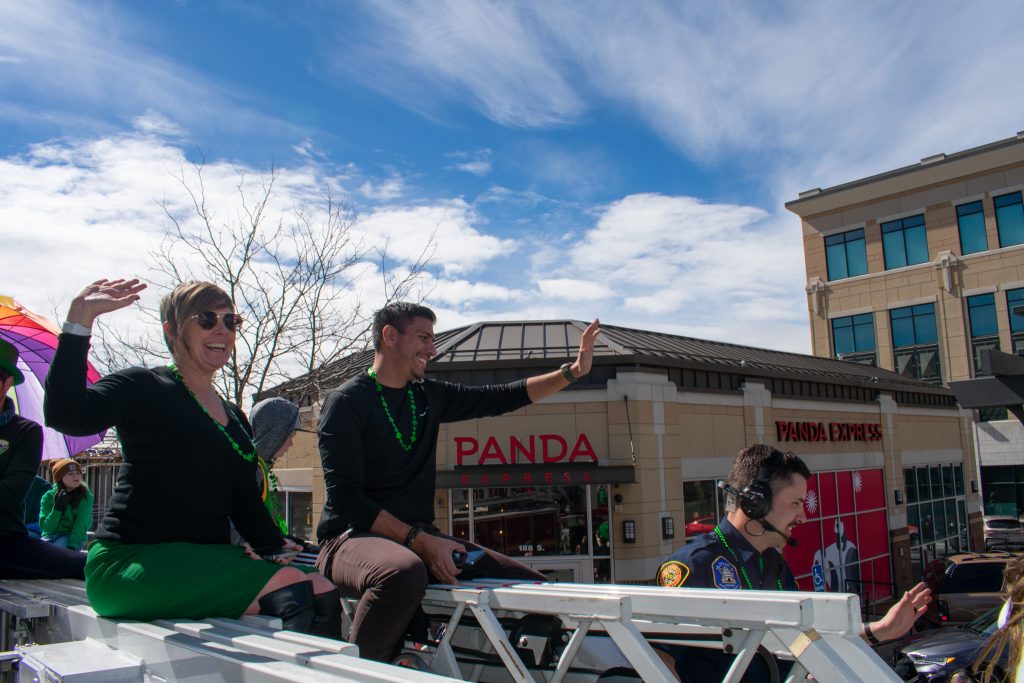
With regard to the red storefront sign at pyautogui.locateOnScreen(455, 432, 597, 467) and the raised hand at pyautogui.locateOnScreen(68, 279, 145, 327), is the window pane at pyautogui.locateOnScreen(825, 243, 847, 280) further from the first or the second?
the raised hand at pyautogui.locateOnScreen(68, 279, 145, 327)

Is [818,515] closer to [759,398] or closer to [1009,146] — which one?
[759,398]

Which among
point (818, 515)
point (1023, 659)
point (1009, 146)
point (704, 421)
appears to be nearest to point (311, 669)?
point (1023, 659)

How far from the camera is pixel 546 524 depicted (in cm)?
1389

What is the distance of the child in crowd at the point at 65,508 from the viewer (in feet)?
23.3

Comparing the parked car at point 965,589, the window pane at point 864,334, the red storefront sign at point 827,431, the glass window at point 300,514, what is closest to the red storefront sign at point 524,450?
the glass window at point 300,514

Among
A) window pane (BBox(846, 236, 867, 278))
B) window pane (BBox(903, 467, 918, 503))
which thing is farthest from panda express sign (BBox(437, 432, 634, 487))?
window pane (BBox(846, 236, 867, 278))

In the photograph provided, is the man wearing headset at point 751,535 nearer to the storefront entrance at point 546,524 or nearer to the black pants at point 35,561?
the black pants at point 35,561

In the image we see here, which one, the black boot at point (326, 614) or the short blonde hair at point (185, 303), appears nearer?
the black boot at point (326, 614)

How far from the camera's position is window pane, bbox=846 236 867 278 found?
3622 cm

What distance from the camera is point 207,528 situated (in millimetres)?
2836

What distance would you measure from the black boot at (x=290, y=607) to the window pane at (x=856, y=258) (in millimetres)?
37917

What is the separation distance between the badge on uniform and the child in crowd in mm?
6369

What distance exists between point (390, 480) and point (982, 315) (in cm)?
3631

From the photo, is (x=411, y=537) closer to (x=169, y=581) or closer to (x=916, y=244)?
(x=169, y=581)
